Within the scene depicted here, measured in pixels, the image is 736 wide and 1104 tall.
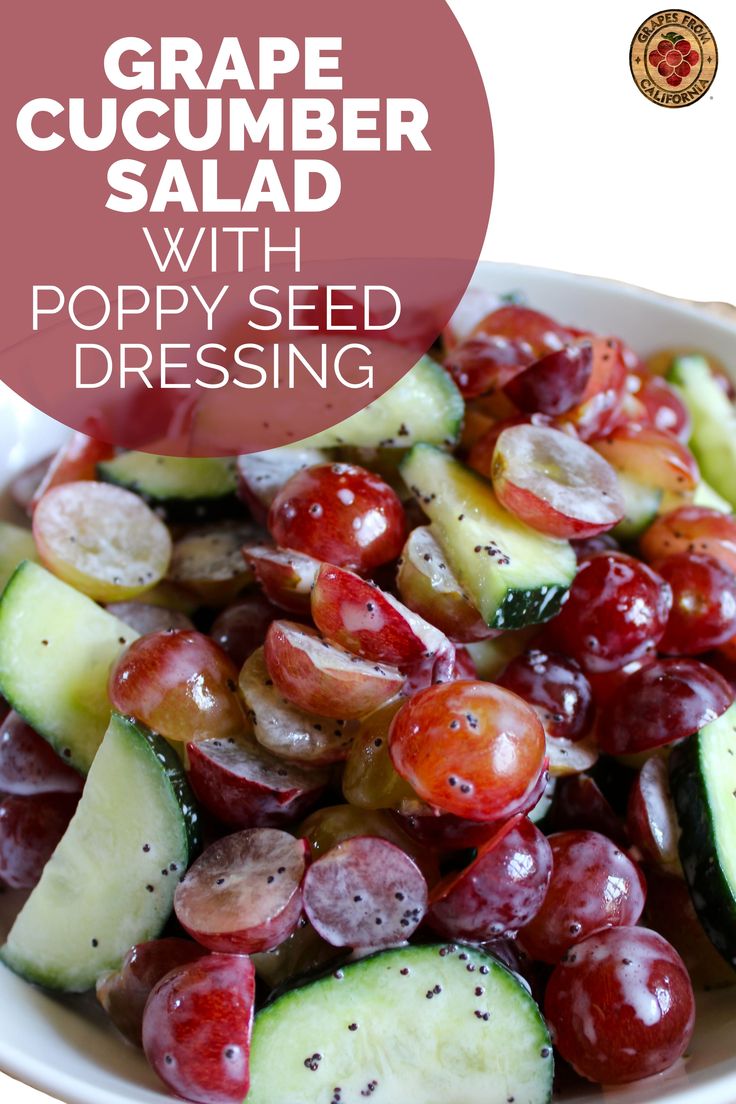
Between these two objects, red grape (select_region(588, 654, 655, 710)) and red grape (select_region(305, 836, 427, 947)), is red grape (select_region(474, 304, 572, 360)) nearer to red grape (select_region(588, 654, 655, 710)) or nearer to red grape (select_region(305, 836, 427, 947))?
red grape (select_region(588, 654, 655, 710))

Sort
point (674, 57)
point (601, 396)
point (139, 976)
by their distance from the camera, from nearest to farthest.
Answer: point (139, 976), point (601, 396), point (674, 57)

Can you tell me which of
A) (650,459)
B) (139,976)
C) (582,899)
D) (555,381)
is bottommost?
(139,976)

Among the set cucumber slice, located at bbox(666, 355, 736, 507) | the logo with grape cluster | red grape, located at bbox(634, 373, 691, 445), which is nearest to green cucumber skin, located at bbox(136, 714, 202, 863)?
red grape, located at bbox(634, 373, 691, 445)

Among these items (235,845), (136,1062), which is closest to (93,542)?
(235,845)

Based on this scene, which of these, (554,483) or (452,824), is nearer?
(452,824)

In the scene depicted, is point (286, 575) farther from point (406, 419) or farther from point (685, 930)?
point (685, 930)

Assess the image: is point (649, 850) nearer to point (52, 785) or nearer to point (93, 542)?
point (52, 785)

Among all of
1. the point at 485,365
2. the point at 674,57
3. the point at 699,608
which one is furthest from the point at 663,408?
the point at 674,57
